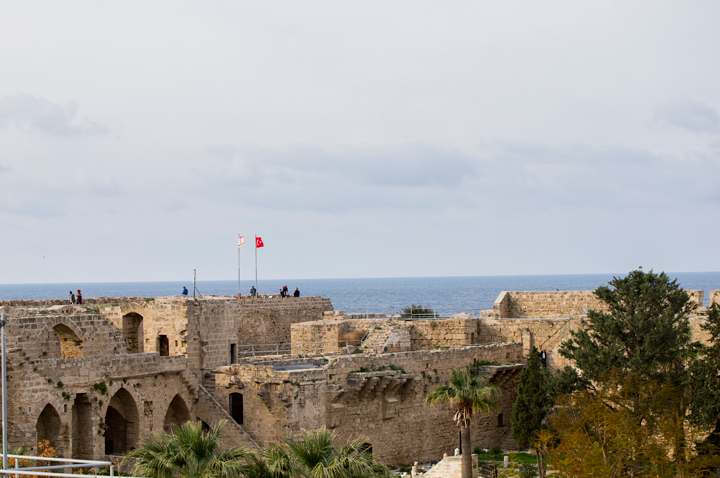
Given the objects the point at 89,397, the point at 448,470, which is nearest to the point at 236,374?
the point at 89,397

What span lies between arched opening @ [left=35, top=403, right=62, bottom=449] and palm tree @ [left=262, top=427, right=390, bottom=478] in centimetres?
911

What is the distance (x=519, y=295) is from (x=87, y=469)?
2288cm

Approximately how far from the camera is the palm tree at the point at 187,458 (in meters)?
16.1

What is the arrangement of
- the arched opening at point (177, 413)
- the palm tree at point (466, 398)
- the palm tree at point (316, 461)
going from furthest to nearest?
the arched opening at point (177, 413) → the palm tree at point (466, 398) → the palm tree at point (316, 461)

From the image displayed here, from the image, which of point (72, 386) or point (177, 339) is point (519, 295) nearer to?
point (177, 339)

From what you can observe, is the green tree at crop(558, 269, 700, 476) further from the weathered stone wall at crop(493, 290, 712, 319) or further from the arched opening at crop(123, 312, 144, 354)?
the arched opening at crop(123, 312, 144, 354)

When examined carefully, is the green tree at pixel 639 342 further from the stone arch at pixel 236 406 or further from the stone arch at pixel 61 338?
the stone arch at pixel 61 338

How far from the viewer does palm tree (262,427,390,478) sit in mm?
16297

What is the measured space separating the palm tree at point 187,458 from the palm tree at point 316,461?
2.20 ft

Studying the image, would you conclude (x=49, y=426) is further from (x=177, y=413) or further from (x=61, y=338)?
(x=177, y=413)

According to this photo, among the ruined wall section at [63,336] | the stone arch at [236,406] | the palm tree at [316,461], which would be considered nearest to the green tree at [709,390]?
the palm tree at [316,461]

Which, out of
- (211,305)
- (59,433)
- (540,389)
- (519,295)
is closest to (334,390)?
(211,305)

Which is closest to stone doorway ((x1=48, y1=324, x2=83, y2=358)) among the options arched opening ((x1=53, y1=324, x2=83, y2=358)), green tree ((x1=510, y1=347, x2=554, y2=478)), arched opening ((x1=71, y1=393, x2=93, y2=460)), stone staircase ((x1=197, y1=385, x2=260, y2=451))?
arched opening ((x1=53, y1=324, x2=83, y2=358))

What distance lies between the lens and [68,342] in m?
27.2
